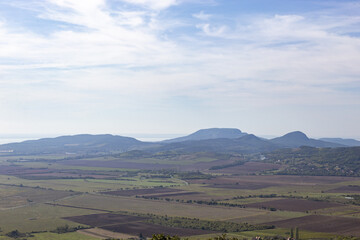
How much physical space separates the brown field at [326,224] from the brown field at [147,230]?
62.9 ft

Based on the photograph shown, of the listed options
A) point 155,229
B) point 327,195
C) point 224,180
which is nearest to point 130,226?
point 155,229

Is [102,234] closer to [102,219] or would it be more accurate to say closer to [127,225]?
[127,225]

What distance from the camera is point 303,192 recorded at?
146750 mm

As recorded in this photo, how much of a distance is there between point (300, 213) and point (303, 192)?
1630 inches

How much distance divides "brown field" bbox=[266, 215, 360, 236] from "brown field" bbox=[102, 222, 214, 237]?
62.9 feet

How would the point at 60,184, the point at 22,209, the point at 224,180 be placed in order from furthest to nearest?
the point at 224,180
the point at 60,184
the point at 22,209

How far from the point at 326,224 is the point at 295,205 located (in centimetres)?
2608

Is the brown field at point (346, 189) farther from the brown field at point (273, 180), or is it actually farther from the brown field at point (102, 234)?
the brown field at point (102, 234)

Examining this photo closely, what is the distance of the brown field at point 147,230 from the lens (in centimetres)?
8556

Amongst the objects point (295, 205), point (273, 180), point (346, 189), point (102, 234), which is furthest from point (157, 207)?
point (273, 180)

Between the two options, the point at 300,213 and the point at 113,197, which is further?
the point at 113,197

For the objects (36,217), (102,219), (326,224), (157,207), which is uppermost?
→ (157,207)

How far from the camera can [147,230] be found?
291 feet

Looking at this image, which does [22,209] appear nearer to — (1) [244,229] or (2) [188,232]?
(2) [188,232]
